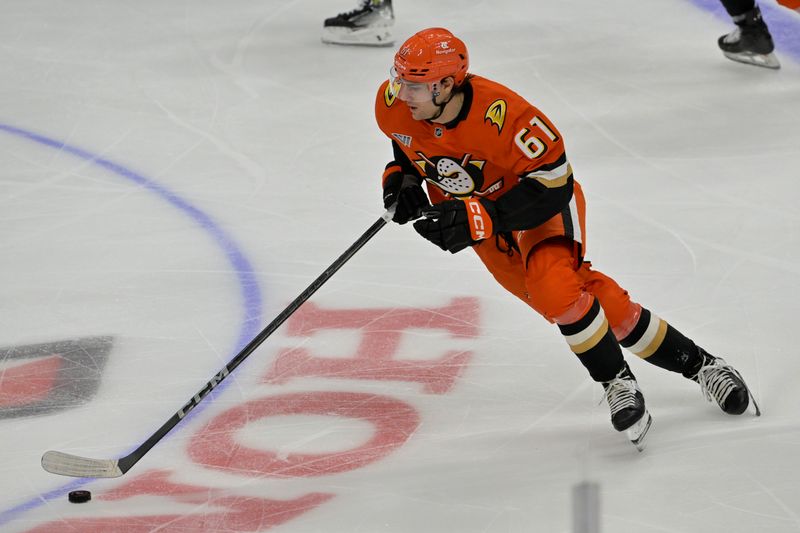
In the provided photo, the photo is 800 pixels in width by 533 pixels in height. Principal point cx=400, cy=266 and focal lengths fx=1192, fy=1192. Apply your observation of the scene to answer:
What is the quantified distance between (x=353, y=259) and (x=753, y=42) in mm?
2608

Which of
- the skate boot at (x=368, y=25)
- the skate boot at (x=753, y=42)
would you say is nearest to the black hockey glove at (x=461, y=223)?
the skate boot at (x=753, y=42)

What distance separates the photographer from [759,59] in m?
5.61

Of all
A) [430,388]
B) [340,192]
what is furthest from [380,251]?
[430,388]

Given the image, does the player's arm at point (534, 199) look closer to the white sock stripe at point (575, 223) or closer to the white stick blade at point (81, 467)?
the white sock stripe at point (575, 223)

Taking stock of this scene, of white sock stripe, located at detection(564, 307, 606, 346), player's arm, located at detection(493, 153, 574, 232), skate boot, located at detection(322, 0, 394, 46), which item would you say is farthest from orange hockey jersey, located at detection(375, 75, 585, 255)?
skate boot, located at detection(322, 0, 394, 46)

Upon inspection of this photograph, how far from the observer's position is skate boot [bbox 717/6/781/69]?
5.57 metres

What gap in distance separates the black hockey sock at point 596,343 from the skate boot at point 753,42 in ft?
10.4

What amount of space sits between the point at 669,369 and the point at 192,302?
1.52 m

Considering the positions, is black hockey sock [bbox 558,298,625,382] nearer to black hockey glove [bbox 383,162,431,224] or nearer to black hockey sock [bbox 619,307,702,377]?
black hockey sock [bbox 619,307,702,377]

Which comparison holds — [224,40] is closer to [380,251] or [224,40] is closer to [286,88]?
[286,88]

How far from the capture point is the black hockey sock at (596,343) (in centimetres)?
281

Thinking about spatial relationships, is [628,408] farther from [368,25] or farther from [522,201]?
[368,25]

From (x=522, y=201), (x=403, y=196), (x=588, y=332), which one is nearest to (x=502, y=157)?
(x=522, y=201)

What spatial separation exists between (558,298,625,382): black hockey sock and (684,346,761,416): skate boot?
28 cm
